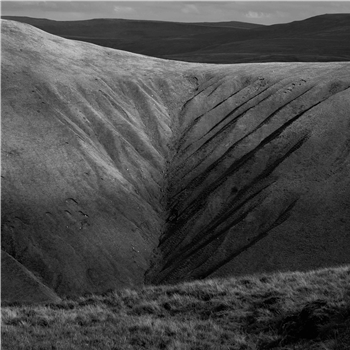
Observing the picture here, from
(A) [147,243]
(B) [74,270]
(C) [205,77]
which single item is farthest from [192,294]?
(C) [205,77]

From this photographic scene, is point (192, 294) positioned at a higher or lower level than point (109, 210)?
higher

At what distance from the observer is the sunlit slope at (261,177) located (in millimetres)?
50062

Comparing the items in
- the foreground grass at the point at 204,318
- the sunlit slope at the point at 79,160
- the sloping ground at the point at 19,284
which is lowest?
the sloping ground at the point at 19,284

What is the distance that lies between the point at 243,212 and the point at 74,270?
15108 millimetres

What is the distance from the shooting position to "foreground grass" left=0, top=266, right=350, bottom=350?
624 inches

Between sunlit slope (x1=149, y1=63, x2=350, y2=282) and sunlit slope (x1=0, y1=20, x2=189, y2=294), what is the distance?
284cm

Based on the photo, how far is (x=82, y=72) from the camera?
78938 mm

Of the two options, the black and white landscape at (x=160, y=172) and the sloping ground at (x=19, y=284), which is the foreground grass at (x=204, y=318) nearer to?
the sloping ground at (x=19, y=284)

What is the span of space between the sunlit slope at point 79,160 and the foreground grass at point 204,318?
2994cm

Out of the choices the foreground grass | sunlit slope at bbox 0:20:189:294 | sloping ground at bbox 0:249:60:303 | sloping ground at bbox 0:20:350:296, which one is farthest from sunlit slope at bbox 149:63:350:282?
the foreground grass

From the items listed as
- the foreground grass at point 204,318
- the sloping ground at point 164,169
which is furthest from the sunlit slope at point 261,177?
the foreground grass at point 204,318

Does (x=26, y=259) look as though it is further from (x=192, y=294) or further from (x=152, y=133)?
(x=192, y=294)

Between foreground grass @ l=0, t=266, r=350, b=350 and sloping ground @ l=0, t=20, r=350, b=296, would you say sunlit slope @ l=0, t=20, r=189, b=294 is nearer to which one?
sloping ground @ l=0, t=20, r=350, b=296

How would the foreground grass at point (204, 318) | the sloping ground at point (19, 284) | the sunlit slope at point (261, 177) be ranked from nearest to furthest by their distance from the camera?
the foreground grass at point (204, 318) < the sloping ground at point (19, 284) < the sunlit slope at point (261, 177)
